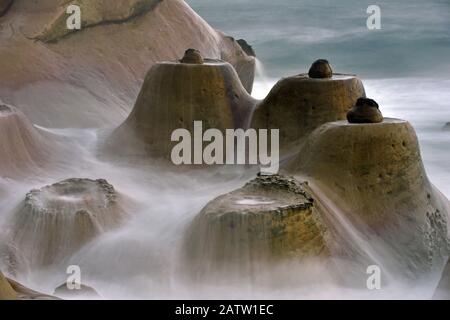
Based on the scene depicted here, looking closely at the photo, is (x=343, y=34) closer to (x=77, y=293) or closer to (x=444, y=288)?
(x=444, y=288)

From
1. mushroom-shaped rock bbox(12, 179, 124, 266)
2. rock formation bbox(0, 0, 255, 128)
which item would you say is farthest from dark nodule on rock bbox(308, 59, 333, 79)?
rock formation bbox(0, 0, 255, 128)

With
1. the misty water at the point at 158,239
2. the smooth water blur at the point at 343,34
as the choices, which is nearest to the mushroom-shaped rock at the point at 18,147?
the misty water at the point at 158,239

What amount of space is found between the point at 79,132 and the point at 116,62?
3.20 m

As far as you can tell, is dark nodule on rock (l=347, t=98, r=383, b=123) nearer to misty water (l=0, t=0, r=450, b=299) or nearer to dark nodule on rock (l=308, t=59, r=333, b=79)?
misty water (l=0, t=0, r=450, b=299)

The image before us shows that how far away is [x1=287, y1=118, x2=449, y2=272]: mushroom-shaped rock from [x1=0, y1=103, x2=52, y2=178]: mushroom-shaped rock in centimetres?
434

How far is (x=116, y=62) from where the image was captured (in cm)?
1631

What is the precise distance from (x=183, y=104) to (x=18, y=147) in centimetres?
252

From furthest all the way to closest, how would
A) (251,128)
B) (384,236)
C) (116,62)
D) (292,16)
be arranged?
1. (292,16)
2. (116,62)
3. (251,128)
4. (384,236)

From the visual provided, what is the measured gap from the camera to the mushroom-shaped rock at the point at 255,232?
775cm

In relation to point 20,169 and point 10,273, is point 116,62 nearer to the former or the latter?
point 20,169

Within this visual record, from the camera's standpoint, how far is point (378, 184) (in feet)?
29.3

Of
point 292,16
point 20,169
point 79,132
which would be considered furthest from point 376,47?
point 20,169

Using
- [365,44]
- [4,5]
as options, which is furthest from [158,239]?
[365,44]

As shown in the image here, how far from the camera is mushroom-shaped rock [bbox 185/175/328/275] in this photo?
7754mm
